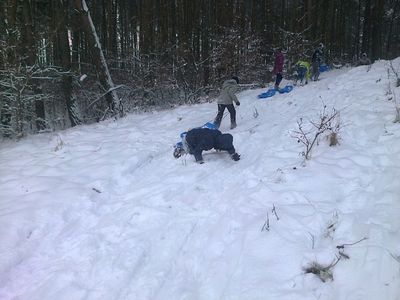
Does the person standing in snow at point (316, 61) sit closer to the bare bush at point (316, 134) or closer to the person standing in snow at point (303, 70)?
the person standing in snow at point (303, 70)

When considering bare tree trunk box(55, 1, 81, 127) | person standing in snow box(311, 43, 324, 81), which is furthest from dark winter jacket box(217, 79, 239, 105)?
bare tree trunk box(55, 1, 81, 127)

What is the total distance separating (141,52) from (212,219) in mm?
14247

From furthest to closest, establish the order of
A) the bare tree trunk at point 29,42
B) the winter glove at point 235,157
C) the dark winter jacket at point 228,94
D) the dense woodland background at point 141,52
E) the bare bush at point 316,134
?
the dense woodland background at point 141,52, the bare tree trunk at point 29,42, the dark winter jacket at point 228,94, the winter glove at point 235,157, the bare bush at point 316,134

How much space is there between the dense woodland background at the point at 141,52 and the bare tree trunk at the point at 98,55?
0.11 feet

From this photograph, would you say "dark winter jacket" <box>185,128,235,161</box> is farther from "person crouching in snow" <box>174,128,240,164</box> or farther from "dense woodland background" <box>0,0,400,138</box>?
"dense woodland background" <box>0,0,400,138</box>

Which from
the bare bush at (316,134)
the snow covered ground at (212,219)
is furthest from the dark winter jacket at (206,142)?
the bare bush at (316,134)

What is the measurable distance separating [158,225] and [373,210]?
260cm

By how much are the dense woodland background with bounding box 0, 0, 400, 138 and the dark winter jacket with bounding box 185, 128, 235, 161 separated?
619 centimetres

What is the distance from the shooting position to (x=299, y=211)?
4859 mm

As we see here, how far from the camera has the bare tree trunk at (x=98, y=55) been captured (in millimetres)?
14422

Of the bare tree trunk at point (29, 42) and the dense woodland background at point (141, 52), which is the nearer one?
the bare tree trunk at point (29, 42)

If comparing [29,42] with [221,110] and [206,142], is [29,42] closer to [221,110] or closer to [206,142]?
[221,110]

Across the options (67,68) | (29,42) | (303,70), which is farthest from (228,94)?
(67,68)

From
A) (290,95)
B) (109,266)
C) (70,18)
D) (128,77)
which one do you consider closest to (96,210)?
(109,266)
